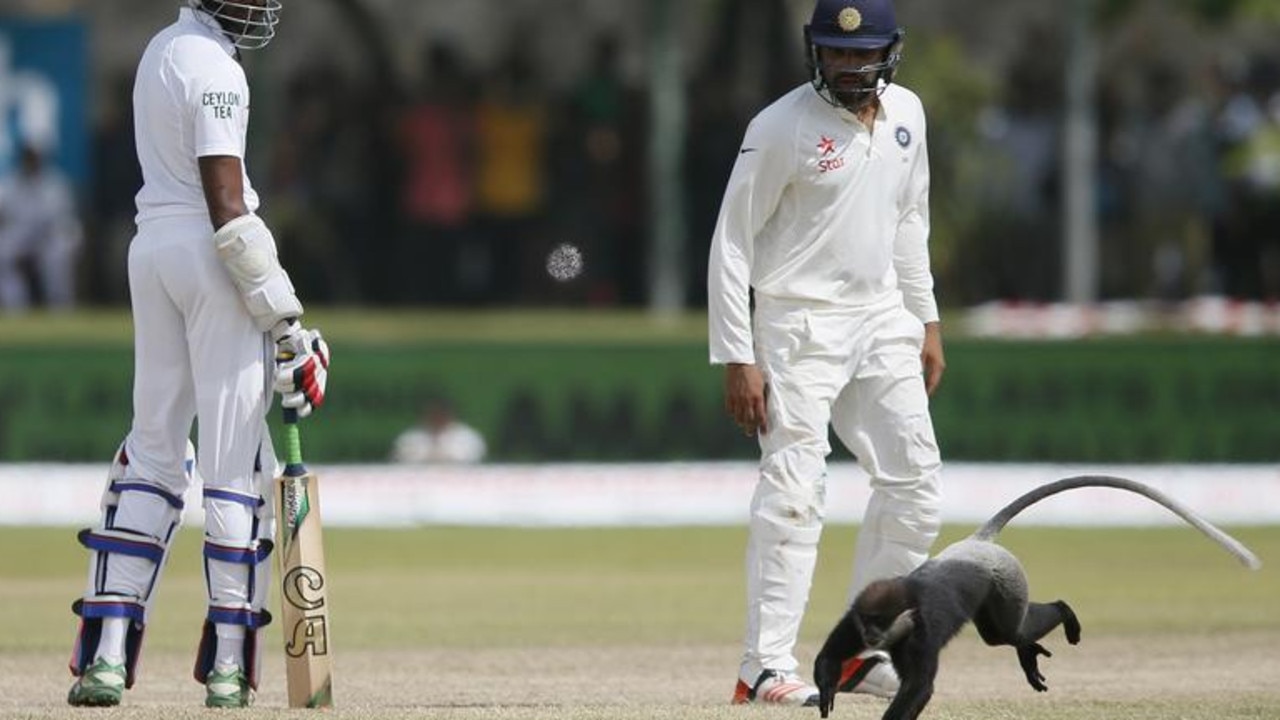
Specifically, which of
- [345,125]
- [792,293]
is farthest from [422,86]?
[792,293]

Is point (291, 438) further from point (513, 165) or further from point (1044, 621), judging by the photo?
point (513, 165)

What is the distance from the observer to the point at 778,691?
7.38 m

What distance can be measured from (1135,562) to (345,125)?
289 inches

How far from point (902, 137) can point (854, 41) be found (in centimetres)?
37

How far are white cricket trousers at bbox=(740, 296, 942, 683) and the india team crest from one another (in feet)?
2.52

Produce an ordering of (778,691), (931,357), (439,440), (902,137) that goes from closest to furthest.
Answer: (778,691)
(902,137)
(931,357)
(439,440)

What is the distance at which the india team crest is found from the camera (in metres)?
7.49

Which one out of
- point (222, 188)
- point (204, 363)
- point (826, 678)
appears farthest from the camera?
point (204, 363)

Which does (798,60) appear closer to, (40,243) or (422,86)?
(422,86)

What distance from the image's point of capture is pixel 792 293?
25.0 feet

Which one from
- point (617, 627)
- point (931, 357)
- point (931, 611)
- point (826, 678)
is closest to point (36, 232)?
point (617, 627)

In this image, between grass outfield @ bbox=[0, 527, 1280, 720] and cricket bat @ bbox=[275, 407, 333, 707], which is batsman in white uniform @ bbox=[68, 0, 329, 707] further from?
grass outfield @ bbox=[0, 527, 1280, 720]

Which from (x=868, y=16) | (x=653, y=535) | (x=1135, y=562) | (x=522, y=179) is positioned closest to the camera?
(x=868, y=16)

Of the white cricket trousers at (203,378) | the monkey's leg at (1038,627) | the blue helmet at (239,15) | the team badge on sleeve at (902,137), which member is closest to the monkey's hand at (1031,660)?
the monkey's leg at (1038,627)
